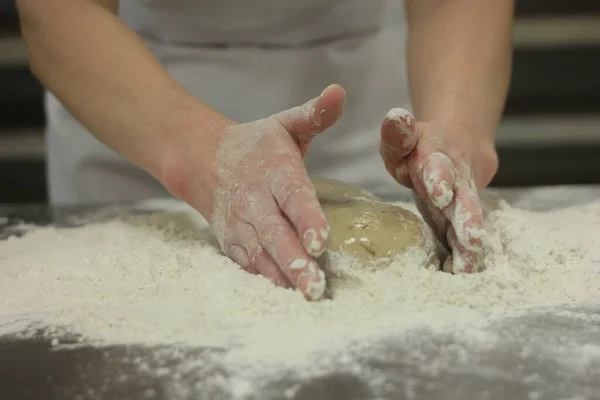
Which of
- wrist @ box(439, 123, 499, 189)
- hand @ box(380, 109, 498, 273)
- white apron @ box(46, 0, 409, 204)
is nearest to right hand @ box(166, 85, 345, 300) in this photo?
hand @ box(380, 109, 498, 273)

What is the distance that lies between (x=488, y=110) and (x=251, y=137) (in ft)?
1.59

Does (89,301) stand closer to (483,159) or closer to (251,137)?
(251,137)

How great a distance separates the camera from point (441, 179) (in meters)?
0.86

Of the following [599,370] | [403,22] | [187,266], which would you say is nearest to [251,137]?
[187,266]

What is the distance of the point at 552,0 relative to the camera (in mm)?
2094

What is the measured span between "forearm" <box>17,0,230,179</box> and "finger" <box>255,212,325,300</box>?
259mm

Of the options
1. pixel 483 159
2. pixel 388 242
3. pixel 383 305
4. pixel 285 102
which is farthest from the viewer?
pixel 285 102

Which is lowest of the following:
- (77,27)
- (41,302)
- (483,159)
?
(41,302)

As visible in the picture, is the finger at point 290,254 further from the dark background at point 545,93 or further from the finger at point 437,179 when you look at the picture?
the dark background at point 545,93

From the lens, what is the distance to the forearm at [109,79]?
1063mm

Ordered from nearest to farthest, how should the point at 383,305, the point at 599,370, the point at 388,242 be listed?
the point at 599,370 < the point at 383,305 < the point at 388,242

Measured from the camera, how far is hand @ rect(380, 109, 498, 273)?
852 mm

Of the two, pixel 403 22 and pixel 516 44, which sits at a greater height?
pixel 403 22

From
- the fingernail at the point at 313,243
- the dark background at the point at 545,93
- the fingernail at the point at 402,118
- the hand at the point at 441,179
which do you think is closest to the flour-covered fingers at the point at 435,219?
the hand at the point at 441,179
